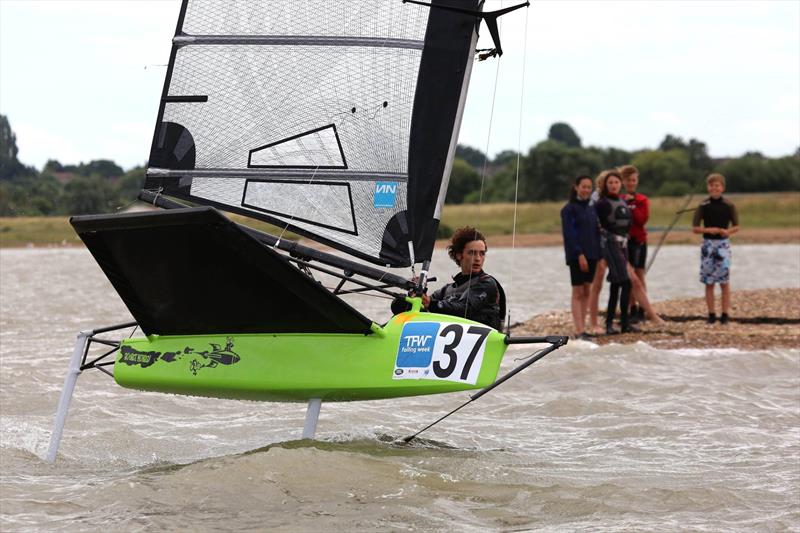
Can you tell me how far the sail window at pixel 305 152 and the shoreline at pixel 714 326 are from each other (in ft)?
17.4

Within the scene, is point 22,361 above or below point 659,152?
below

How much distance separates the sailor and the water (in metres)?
0.82

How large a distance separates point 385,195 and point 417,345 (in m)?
1.12

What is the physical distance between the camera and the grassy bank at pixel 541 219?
49.3 metres

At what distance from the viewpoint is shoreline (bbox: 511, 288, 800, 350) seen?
38.7 feet

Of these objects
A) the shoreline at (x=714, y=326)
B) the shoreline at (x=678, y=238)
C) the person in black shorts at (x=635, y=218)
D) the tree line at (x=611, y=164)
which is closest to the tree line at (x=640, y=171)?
the tree line at (x=611, y=164)

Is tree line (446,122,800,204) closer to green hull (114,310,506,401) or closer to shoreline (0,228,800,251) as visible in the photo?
shoreline (0,228,800,251)

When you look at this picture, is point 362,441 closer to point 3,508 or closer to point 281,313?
point 281,313

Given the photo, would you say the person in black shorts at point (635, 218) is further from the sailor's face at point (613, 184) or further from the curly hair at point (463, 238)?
the curly hair at point (463, 238)

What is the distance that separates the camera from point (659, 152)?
216 feet

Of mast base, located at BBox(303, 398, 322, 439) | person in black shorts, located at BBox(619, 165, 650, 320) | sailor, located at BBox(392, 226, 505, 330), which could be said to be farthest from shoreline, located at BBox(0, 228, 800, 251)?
mast base, located at BBox(303, 398, 322, 439)

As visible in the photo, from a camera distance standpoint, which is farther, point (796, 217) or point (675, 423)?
point (796, 217)

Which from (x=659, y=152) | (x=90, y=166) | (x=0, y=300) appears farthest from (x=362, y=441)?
(x=659, y=152)

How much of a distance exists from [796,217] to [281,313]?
45.9 meters
